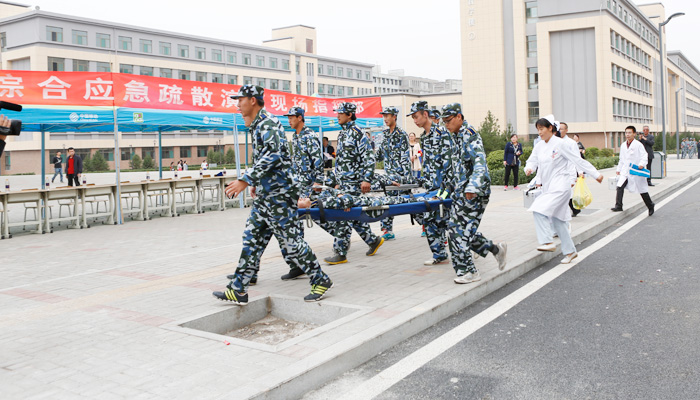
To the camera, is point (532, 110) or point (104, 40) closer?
point (532, 110)

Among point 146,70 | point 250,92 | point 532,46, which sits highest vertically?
point 146,70

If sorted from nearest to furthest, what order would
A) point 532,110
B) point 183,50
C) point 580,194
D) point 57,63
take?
point 580,194, point 532,110, point 57,63, point 183,50

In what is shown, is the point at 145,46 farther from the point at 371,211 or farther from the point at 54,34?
the point at 371,211

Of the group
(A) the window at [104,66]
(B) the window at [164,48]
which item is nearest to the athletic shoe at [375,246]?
(A) the window at [104,66]

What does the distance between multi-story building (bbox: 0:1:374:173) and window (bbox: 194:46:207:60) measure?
12 cm

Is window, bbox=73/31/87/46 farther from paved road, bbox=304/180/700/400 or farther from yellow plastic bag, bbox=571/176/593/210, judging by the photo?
paved road, bbox=304/180/700/400

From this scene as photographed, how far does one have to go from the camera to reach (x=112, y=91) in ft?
44.0

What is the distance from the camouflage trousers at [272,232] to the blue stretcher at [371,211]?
878 millimetres

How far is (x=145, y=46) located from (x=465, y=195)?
6645 centimetres

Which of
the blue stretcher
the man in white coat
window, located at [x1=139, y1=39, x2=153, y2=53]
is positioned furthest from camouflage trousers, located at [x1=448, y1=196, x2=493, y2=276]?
window, located at [x1=139, y1=39, x2=153, y2=53]

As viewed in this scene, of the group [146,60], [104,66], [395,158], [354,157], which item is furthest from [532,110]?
[354,157]

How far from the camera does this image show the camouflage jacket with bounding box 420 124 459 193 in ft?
22.0

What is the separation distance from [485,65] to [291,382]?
57.1 meters

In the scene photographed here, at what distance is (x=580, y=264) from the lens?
786 centimetres
